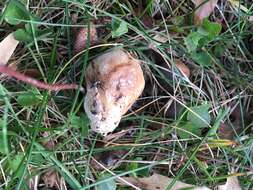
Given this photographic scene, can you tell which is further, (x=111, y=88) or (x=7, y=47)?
(x=7, y=47)

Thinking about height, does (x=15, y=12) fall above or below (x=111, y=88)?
above

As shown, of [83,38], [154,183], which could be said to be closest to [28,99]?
[83,38]

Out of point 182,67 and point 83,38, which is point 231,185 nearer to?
point 182,67

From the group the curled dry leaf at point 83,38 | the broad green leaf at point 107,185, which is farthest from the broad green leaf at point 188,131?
the curled dry leaf at point 83,38

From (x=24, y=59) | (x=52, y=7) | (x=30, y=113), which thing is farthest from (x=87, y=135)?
(x=52, y=7)

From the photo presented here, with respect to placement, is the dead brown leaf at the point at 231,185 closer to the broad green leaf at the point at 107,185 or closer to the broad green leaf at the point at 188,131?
the broad green leaf at the point at 188,131

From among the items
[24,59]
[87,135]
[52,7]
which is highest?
[52,7]

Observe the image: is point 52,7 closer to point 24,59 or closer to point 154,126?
point 24,59
